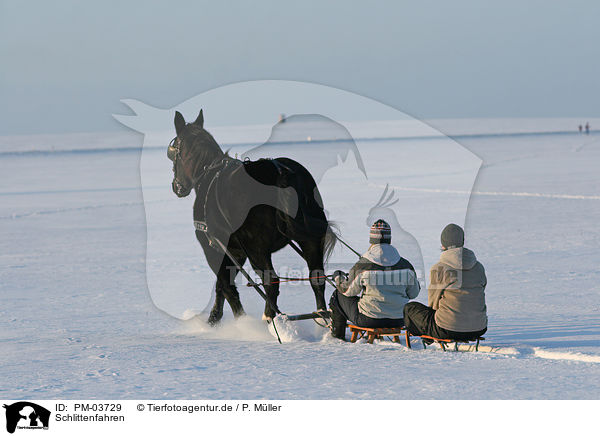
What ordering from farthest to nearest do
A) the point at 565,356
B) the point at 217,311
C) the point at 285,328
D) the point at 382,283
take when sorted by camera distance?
the point at 217,311, the point at 285,328, the point at 382,283, the point at 565,356

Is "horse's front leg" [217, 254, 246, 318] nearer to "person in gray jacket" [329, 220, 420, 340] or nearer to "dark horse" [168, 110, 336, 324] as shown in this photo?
"dark horse" [168, 110, 336, 324]

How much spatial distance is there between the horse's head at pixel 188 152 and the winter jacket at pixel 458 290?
6.70ft

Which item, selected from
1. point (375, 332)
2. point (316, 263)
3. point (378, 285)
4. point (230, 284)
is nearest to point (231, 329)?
point (230, 284)

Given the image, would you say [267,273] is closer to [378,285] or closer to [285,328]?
[285,328]

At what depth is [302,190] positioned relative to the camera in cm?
504

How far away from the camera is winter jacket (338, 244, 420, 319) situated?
4469 mm

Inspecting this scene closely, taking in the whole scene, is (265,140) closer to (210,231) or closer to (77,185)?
(210,231)

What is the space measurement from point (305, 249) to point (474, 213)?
29.2 feet

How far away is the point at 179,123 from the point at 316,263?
1455 mm

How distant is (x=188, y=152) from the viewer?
554 cm

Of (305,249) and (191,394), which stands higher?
(305,249)
